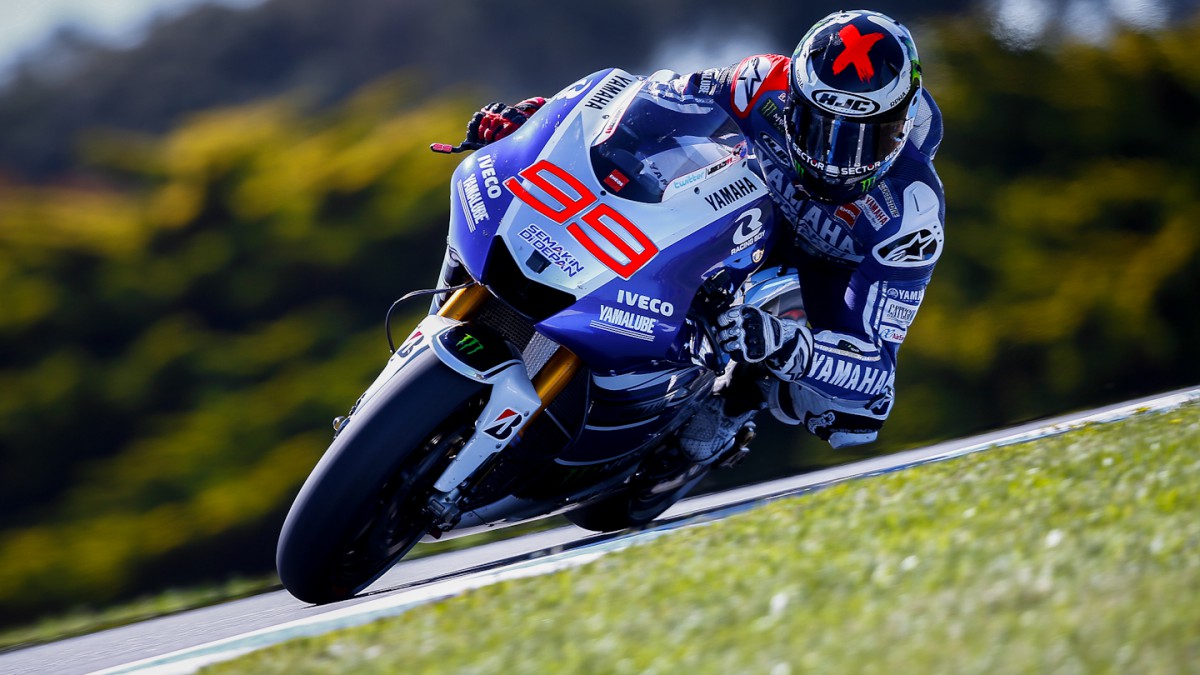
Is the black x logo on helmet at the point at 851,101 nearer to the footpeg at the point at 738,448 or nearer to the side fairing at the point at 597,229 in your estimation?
the side fairing at the point at 597,229

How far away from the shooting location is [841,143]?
3.23 meters

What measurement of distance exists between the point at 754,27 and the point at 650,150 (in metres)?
2.77

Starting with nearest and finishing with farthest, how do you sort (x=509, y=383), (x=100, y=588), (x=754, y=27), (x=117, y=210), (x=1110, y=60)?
1. (x=509, y=383)
2. (x=100, y=588)
3. (x=117, y=210)
4. (x=754, y=27)
5. (x=1110, y=60)

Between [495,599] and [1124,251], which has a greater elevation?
[495,599]

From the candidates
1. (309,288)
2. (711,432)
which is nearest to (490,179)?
(711,432)

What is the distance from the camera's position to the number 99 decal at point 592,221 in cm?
294

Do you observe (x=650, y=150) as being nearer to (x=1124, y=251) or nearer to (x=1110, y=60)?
(x=1124, y=251)

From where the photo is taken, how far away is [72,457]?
4.39 m

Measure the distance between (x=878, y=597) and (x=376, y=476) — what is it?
3.87 ft

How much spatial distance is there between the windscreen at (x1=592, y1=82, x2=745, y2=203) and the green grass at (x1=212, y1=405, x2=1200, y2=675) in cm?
89

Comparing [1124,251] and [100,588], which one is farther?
[1124,251]

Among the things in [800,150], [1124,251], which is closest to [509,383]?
Result: [800,150]

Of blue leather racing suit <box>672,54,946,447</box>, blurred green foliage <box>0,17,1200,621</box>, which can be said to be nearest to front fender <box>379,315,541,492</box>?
blue leather racing suit <box>672,54,946,447</box>

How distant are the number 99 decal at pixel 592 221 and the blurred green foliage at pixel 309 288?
193cm
